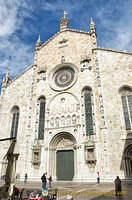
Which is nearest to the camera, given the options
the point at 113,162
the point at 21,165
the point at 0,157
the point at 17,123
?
the point at 113,162

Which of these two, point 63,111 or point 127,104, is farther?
point 63,111

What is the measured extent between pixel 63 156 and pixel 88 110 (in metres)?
5.49

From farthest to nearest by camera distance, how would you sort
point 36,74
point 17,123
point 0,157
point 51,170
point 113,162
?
point 36,74 → point 17,123 → point 0,157 → point 51,170 → point 113,162

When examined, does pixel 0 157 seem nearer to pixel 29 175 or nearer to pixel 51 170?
pixel 29 175

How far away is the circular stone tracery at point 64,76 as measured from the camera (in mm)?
20969

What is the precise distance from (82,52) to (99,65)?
3209 mm

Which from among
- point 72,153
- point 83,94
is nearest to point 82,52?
point 83,94

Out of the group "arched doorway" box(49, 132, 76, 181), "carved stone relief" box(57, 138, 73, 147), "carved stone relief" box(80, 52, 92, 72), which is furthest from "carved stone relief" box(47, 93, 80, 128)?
"carved stone relief" box(80, 52, 92, 72)

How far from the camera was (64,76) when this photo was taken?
2161cm

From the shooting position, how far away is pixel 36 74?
76.3 ft

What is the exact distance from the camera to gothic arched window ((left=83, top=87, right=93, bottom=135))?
17.5 meters

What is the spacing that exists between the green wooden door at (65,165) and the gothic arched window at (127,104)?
6317 mm

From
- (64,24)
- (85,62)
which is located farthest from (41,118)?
(64,24)

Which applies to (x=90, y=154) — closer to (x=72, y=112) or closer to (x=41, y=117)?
(x=72, y=112)
